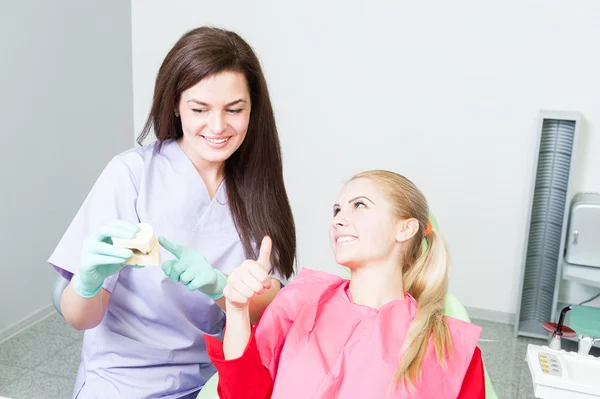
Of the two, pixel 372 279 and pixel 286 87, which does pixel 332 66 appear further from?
pixel 372 279

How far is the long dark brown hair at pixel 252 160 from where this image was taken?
5.19ft

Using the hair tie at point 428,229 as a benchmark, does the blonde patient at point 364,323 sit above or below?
below

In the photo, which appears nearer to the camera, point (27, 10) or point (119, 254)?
point (119, 254)

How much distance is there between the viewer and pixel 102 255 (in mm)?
1300

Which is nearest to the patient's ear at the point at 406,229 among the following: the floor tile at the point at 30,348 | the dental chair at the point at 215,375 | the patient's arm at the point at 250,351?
the dental chair at the point at 215,375

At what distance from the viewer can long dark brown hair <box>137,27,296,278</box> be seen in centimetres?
158

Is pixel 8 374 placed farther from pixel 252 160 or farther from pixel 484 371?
pixel 484 371

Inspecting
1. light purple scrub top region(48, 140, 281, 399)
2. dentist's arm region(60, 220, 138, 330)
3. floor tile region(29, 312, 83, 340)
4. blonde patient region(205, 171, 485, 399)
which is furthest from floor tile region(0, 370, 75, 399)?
blonde patient region(205, 171, 485, 399)

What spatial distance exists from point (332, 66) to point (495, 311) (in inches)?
55.1

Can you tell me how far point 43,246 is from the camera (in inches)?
118

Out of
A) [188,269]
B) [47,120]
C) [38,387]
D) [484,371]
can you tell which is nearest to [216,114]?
[188,269]

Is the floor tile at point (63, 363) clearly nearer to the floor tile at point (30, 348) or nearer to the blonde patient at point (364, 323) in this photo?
the floor tile at point (30, 348)

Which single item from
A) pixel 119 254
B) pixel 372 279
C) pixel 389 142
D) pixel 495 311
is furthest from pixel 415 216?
pixel 495 311

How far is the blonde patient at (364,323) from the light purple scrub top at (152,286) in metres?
0.25
